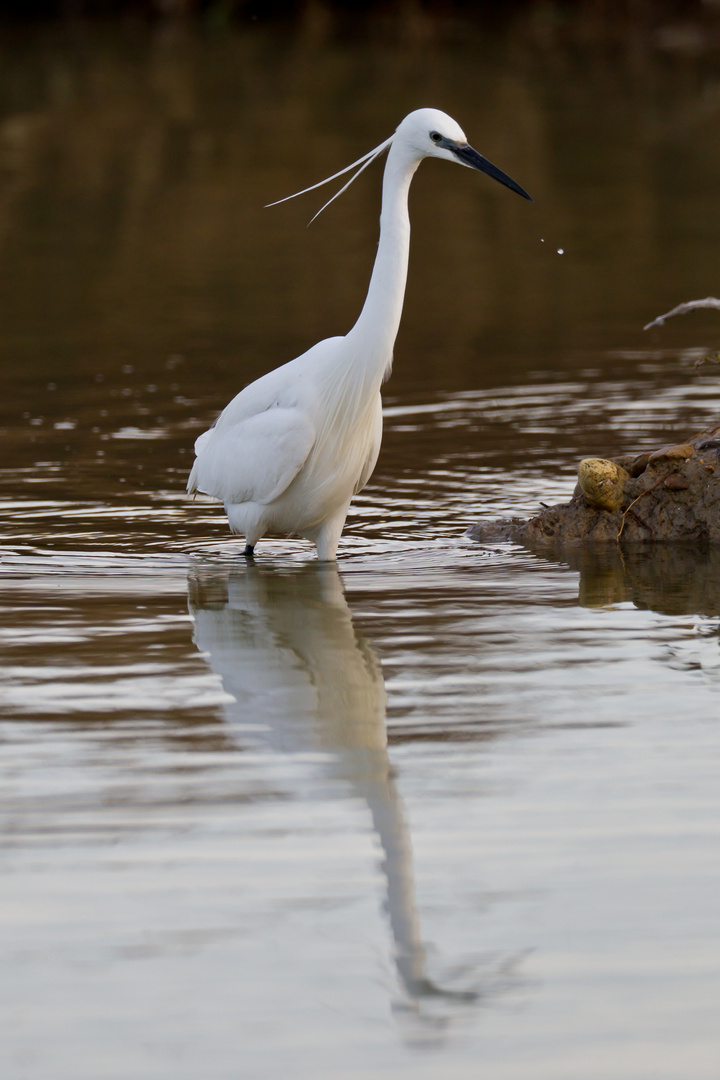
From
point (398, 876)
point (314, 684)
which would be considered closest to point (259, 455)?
point (314, 684)

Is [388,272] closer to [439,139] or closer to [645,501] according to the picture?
[439,139]

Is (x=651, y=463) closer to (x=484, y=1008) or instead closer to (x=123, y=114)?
(x=484, y=1008)

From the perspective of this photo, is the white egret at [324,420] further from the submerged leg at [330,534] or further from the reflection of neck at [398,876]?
the reflection of neck at [398,876]

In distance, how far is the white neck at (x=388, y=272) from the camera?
583 cm

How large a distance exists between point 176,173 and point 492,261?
6.61 meters

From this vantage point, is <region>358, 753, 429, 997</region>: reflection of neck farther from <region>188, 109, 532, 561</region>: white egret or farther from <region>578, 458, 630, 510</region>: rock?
<region>578, 458, 630, 510</region>: rock

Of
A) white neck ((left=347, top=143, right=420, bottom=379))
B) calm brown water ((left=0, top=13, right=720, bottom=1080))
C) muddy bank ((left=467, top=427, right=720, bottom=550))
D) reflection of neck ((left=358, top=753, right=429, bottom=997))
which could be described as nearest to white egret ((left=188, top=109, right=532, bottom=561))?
white neck ((left=347, top=143, right=420, bottom=379))

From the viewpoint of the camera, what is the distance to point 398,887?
11.2ft

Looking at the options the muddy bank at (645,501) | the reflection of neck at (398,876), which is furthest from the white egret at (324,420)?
the reflection of neck at (398,876)

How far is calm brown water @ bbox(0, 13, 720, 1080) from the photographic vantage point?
3.00 metres

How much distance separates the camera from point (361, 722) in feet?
14.6

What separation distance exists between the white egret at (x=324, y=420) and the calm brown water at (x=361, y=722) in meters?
0.25

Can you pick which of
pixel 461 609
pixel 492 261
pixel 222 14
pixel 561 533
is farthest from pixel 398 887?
pixel 222 14

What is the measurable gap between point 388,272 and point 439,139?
19.9 inches
